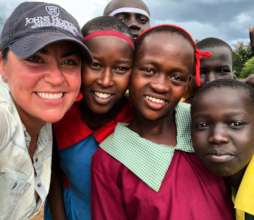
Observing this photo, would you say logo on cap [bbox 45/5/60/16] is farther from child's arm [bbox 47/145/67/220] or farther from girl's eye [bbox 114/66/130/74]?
child's arm [bbox 47/145/67/220]

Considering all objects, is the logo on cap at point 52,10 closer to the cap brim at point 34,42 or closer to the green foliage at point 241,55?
the cap brim at point 34,42

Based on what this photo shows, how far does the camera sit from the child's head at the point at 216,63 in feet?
10.6

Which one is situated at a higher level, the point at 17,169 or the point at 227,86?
the point at 227,86

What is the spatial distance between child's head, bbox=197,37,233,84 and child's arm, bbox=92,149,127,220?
1399 millimetres

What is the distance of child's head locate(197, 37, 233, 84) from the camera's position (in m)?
3.23

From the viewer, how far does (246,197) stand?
74.6 inches

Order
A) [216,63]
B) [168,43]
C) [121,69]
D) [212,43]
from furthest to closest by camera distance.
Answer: [212,43] < [216,63] < [121,69] < [168,43]

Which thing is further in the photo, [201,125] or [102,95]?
[102,95]

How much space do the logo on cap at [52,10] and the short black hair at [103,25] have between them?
367 mm

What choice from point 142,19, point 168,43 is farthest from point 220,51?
point 168,43

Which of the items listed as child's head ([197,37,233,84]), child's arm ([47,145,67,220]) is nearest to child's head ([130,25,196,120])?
child's arm ([47,145,67,220])

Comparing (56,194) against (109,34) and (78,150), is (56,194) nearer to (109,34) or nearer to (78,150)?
(78,150)

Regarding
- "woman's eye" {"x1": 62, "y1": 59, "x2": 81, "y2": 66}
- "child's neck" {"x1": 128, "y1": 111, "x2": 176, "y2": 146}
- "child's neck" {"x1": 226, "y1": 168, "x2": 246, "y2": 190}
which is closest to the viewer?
"woman's eye" {"x1": 62, "y1": 59, "x2": 81, "y2": 66}

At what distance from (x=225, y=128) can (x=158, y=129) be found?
0.42 m
